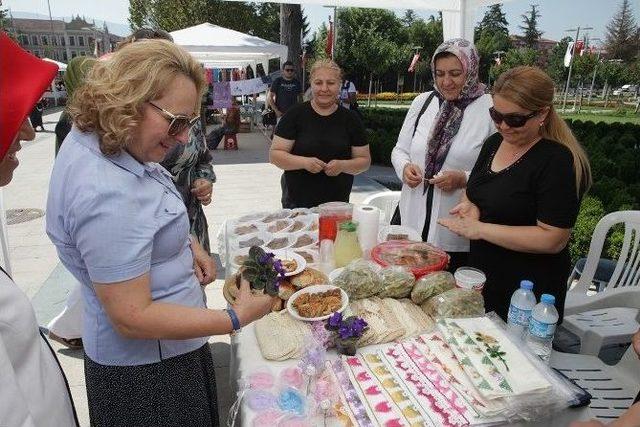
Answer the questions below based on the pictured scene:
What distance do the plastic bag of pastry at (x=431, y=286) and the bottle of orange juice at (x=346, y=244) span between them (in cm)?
39

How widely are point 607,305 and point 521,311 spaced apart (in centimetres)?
124

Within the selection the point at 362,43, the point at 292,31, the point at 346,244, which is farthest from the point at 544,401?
the point at 362,43

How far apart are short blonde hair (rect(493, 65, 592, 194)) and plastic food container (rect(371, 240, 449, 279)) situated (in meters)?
0.66

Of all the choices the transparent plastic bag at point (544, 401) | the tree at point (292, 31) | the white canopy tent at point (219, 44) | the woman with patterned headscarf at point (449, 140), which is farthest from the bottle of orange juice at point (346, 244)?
the tree at point (292, 31)

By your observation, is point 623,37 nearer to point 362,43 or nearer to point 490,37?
point 490,37

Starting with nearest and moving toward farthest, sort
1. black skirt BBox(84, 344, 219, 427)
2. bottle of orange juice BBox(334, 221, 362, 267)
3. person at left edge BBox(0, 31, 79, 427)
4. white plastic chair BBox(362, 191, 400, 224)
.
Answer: person at left edge BBox(0, 31, 79, 427) < black skirt BBox(84, 344, 219, 427) < bottle of orange juice BBox(334, 221, 362, 267) < white plastic chair BBox(362, 191, 400, 224)

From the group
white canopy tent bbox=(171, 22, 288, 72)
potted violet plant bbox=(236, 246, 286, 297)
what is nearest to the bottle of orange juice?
potted violet plant bbox=(236, 246, 286, 297)

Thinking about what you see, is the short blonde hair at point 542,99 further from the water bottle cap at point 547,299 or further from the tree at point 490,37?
the tree at point 490,37

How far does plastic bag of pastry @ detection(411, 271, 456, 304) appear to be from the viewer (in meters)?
1.70

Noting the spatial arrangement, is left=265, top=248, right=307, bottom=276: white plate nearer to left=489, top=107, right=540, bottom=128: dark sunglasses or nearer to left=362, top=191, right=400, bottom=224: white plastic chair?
left=489, top=107, right=540, bottom=128: dark sunglasses

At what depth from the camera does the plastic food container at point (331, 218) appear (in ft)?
7.17

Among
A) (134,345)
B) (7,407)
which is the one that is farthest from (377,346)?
(7,407)

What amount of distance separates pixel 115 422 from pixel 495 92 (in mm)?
1958

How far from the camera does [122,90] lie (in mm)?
1061
